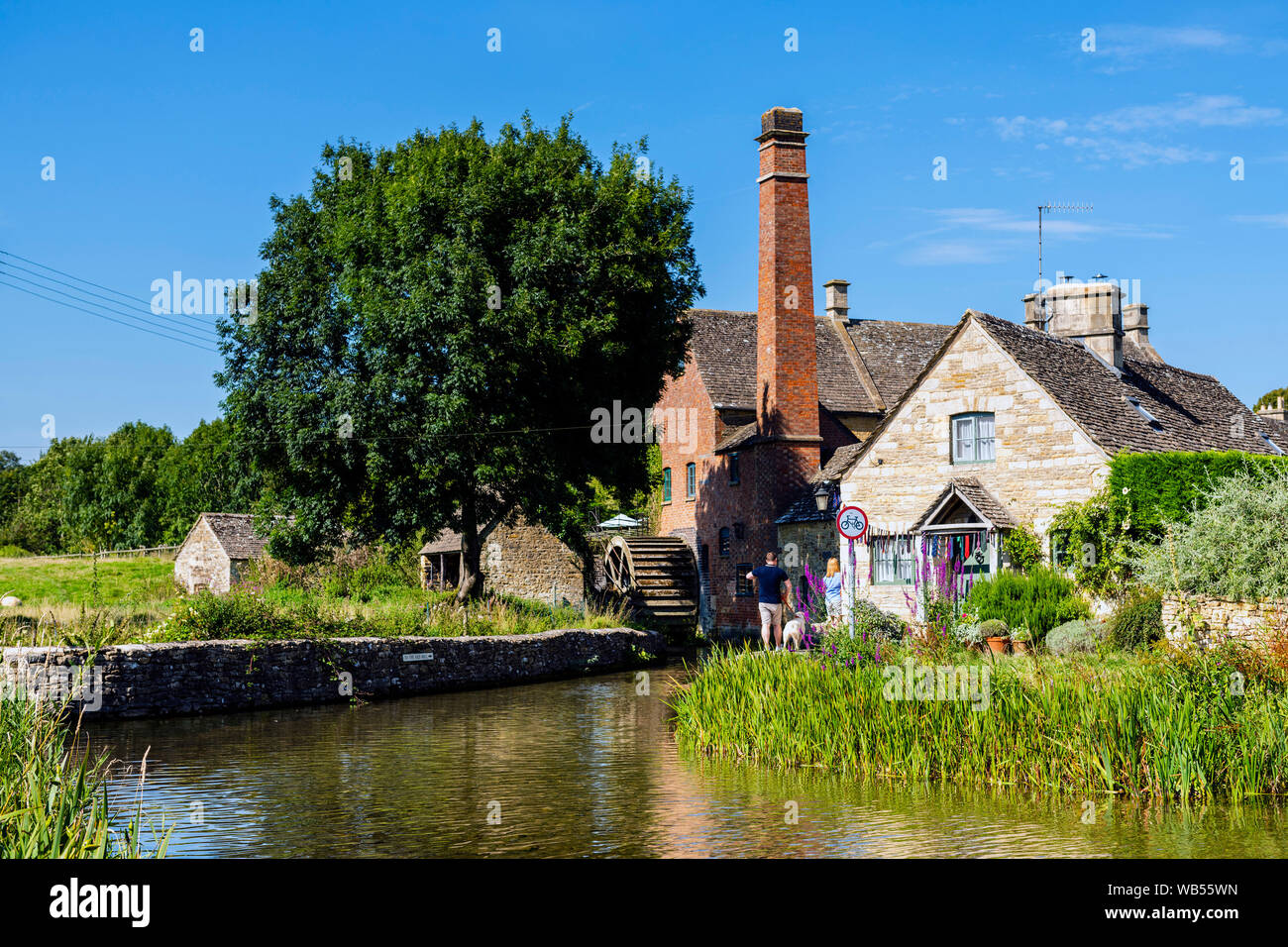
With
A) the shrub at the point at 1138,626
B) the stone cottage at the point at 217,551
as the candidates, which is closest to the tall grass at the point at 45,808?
the shrub at the point at 1138,626

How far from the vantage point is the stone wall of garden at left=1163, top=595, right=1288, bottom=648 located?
13914 mm

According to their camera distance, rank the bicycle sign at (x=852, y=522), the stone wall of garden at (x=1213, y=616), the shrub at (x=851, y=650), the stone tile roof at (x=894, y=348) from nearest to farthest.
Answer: the shrub at (x=851, y=650)
the stone wall of garden at (x=1213, y=616)
the bicycle sign at (x=852, y=522)
the stone tile roof at (x=894, y=348)

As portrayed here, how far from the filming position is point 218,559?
4506cm

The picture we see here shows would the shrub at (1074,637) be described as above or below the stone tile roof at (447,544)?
below

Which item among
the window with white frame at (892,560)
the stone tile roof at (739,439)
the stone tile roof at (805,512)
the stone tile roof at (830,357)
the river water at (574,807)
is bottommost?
the river water at (574,807)

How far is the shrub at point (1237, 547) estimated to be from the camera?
16062 mm

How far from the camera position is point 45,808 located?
6.89m

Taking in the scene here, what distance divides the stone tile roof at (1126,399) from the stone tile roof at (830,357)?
411 inches

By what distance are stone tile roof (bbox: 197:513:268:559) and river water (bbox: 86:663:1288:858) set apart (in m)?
29.9

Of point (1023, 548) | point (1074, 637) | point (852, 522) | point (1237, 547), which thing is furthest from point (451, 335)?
point (1237, 547)

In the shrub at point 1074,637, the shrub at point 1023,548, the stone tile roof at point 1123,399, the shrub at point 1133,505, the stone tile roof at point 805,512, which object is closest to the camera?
the shrub at point 1074,637

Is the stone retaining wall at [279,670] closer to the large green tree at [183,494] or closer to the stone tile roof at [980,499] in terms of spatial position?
the stone tile roof at [980,499]

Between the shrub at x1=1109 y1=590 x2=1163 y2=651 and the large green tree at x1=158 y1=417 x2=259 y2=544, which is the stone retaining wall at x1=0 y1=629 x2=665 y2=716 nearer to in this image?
the shrub at x1=1109 y1=590 x2=1163 y2=651

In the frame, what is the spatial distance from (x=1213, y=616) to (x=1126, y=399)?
1163 cm
